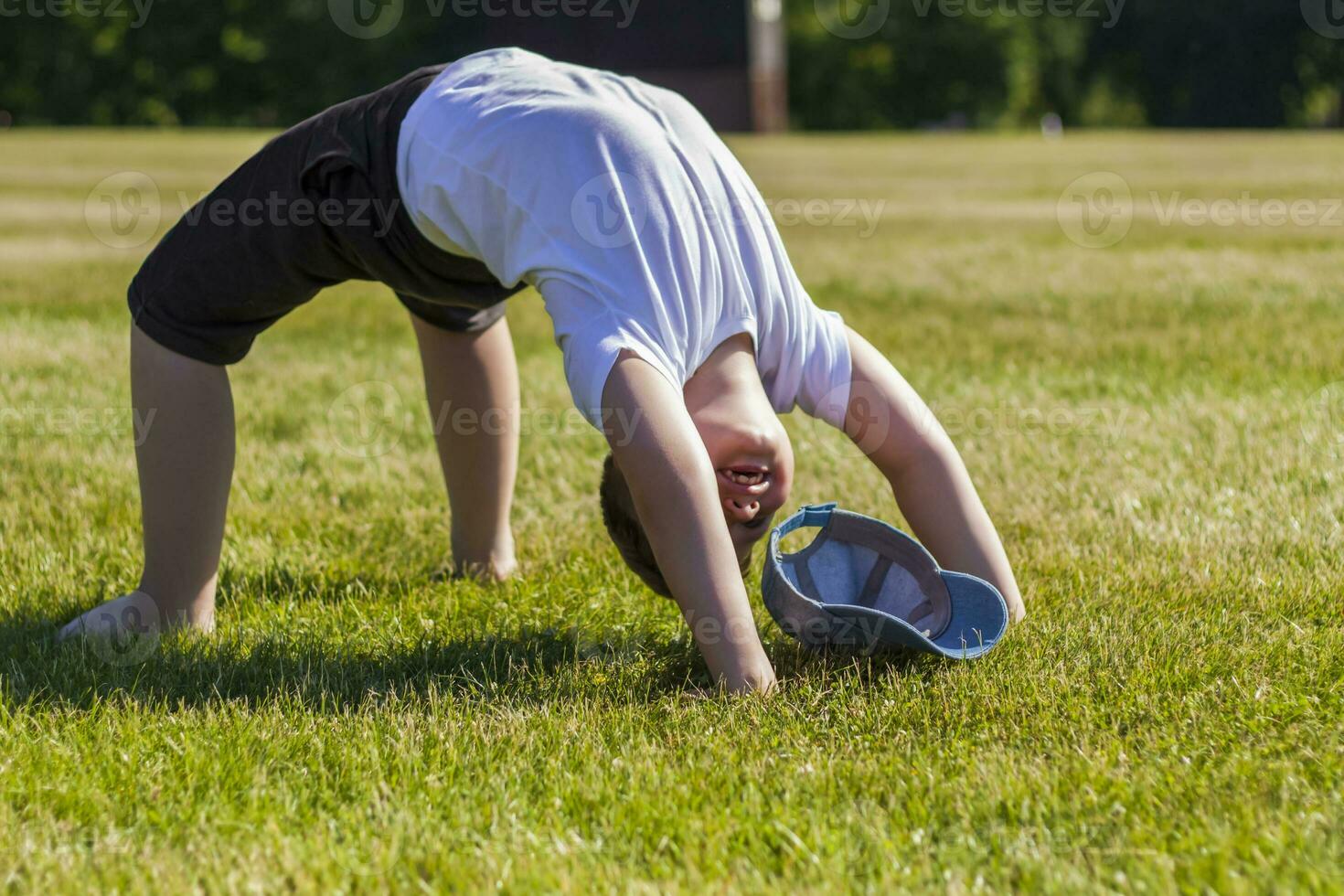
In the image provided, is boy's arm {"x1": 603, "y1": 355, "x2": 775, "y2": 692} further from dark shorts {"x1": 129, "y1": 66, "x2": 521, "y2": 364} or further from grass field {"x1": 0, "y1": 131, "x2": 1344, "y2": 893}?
dark shorts {"x1": 129, "y1": 66, "x2": 521, "y2": 364}

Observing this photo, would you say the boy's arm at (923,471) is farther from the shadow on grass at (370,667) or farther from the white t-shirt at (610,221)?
the shadow on grass at (370,667)

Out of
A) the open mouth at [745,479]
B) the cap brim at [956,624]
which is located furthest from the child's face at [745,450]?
the cap brim at [956,624]

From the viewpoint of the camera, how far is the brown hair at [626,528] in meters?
2.56

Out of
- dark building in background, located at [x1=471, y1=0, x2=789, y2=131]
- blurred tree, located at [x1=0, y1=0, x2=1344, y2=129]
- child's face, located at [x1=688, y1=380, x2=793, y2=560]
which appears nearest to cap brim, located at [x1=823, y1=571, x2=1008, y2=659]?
child's face, located at [x1=688, y1=380, x2=793, y2=560]

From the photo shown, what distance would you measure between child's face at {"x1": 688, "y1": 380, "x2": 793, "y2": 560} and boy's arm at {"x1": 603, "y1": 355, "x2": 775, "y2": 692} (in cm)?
13

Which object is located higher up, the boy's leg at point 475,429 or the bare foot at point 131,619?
the boy's leg at point 475,429

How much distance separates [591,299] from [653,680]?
0.73m

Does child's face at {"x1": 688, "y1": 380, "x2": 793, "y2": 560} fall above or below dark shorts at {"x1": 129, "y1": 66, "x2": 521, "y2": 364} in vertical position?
below

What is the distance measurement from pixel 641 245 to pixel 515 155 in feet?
0.93

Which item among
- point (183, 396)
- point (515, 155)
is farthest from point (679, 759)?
point (183, 396)

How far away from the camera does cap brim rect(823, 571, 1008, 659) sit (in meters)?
2.38

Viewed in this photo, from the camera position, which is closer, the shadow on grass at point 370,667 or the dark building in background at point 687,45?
the shadow on grass at point 370,667

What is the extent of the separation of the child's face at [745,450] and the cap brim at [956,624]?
0.76ft

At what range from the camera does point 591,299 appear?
7.32ft
